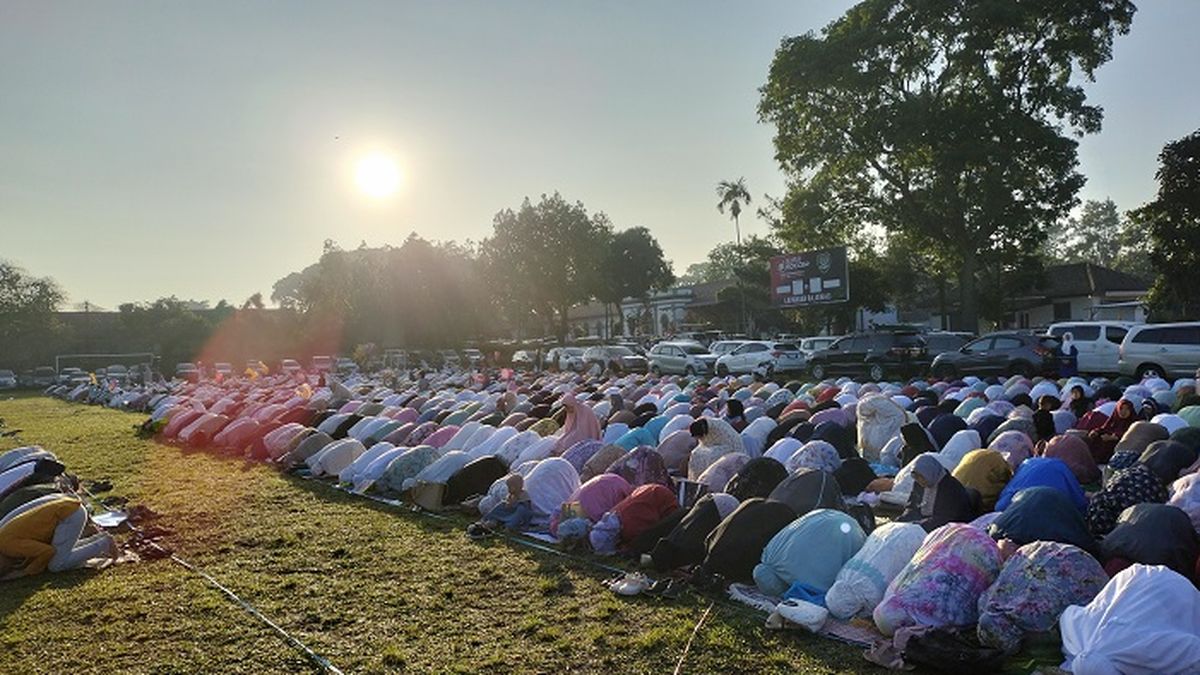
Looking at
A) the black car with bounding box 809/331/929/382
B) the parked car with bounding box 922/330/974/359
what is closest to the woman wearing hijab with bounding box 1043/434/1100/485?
→ the black car with bounding box 809/331/929/382

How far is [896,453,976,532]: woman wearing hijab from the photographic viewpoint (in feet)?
24.1

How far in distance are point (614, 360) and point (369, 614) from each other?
2794 centimetres

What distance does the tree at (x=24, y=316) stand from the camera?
213 ft

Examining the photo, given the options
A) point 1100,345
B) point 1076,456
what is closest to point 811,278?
→ point 1100,345

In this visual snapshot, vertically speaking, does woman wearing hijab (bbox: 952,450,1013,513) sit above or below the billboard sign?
below

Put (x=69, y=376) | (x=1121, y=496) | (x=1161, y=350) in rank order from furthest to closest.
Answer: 1. (x=69, y=376)
2. (x=1161, y=350)
3. (x=1121, y=496)

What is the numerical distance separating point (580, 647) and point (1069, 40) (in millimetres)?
33836

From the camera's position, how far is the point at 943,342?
91.9 feet

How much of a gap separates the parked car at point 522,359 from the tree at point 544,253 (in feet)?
27.3

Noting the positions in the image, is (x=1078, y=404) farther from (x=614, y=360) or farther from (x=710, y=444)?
(x=614, y=360)

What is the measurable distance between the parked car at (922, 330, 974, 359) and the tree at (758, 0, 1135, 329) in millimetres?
5040

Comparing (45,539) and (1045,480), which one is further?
(45,539)

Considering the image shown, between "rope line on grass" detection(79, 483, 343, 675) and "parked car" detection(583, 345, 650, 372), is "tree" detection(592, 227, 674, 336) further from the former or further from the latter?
"rope line on grass" detection(79, 483, 343, 675)

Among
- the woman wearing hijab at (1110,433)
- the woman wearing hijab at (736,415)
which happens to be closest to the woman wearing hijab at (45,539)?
the woman wearing hijab at (736,415)
